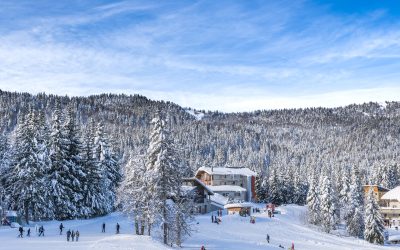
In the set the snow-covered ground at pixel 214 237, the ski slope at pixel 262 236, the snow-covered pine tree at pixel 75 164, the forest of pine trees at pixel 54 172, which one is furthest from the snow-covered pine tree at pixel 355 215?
the snow-covered pine tree at pixel 75 164

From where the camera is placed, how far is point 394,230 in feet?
312

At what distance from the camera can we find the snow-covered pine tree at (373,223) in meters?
72.4

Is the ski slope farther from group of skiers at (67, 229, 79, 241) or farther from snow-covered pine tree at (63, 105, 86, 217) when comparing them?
snow-covered pine tree at (63, 105, 86, 217)

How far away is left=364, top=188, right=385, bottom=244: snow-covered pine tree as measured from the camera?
72375 mm

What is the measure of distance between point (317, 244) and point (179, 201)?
22.9 m

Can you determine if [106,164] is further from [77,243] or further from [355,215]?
[355,215]

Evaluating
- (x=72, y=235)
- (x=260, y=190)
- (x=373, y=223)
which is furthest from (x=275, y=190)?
(x=72, y=235)

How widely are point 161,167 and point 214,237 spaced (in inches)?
658

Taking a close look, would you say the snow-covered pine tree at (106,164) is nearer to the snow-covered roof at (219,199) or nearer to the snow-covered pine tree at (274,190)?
the snow-covered roof at (219,199)

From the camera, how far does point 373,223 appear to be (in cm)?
7275

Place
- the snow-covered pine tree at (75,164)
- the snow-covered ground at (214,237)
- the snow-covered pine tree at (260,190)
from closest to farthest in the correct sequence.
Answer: the snow-covered ground at (214,237) → the snow-covered pine tree at (75,164) → the snow-covered pine tree at (260,190)

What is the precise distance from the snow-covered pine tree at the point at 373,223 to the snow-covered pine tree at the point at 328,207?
6.50 metres

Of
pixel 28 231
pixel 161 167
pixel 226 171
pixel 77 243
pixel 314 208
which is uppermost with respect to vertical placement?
pixel 161 167

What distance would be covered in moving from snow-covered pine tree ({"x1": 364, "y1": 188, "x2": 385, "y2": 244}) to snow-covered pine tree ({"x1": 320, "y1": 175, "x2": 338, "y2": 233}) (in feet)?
21.3
